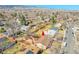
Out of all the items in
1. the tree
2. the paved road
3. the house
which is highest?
the tree

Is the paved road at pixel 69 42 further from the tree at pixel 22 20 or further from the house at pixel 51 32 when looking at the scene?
the tree at pixel 22 20

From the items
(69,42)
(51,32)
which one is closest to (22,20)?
(51,32)

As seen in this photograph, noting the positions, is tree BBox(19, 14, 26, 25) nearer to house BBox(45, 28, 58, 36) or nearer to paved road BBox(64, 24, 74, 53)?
house BBox(45, 28, 58, 36)

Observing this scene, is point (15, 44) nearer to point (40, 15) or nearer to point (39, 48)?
point (39, 48)

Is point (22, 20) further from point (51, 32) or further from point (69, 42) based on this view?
point (69, 42)

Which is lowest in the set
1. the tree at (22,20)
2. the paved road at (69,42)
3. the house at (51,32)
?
the paved road at (69,42)

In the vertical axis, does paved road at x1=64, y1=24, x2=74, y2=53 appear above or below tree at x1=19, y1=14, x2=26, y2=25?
below

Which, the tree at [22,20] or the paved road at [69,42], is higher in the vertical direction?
the tree at [22,20]

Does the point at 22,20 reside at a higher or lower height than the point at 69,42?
higher

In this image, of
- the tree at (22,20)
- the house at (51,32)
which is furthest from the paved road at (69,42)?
the tree at (22,20)

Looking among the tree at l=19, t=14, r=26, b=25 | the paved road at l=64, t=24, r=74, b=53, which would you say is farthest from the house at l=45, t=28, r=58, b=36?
the tree at l=19, t=14, r=26, b=25
